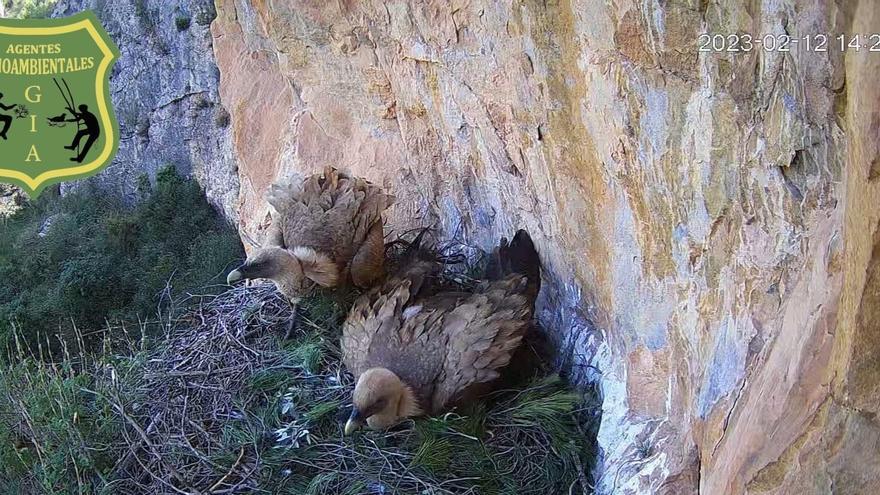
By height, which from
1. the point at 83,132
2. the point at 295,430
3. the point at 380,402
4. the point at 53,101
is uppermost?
the point at 53,101

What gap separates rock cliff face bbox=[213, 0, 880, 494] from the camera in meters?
1.16

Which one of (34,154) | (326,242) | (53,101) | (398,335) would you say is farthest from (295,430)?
(53,101)

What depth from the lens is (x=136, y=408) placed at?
120 inches

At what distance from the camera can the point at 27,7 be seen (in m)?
16.5

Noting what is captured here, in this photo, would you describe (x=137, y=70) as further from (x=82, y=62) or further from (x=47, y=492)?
(x=47, y=492)

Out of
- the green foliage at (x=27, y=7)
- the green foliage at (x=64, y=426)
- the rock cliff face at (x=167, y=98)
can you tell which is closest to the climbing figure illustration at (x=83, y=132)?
the rock cliff face at (x=167, y=98)

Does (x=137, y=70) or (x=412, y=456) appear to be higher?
(x=137, y=70)

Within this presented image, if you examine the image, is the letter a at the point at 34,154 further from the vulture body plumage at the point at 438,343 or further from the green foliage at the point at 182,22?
the vulture body plumage at the point at 438,343

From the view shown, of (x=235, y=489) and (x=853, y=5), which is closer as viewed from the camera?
(x=853, y=5)

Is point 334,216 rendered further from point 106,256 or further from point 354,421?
point 106,256

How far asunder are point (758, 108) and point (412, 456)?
63.1 inches

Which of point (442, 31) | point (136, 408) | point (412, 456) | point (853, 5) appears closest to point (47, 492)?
point (136, 408)

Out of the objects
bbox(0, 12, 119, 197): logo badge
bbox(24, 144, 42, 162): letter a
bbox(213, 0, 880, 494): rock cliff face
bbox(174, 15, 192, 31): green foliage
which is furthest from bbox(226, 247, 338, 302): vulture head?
bbox(174, 15, 192, 31): green foliage

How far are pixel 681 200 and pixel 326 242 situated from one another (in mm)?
1799
